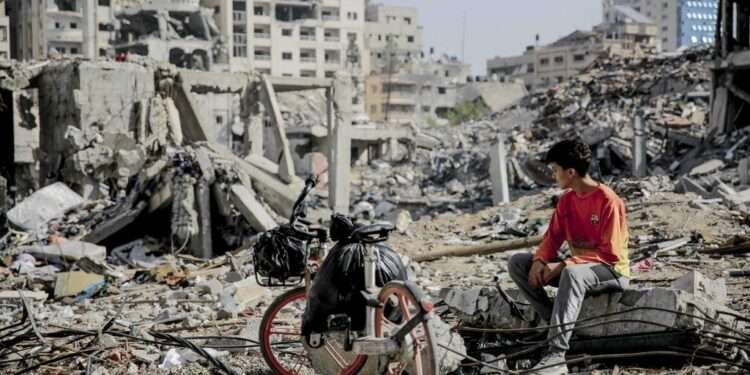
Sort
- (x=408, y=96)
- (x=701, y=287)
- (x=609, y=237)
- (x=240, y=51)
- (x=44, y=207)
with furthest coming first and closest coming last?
(x=408, y=96) < (x=240, y=51) < (x=44, y=207) < (x=701, y=287) < (x=609, y=237)

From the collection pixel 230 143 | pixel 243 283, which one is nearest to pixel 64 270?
pixel 243 283

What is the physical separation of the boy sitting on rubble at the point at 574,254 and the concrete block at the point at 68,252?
8.42 m

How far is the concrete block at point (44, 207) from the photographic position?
16672mm

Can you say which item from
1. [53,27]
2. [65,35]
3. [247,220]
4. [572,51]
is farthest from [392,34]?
[247,220]

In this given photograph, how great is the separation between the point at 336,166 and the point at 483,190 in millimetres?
6316

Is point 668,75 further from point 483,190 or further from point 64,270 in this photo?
point 64,270

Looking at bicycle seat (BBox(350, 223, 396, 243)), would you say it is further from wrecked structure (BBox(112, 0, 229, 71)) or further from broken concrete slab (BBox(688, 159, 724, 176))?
wrecked structure (BBox(112, 0, 229, 71))

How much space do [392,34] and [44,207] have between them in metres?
76.2

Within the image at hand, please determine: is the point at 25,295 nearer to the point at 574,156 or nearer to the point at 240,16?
the point at 574,156

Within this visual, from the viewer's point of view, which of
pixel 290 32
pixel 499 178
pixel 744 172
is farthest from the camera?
pixel 290 32

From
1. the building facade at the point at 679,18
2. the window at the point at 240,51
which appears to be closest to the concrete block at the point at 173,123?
the window at the point at 240,51

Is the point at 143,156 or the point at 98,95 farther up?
the point at 98,95

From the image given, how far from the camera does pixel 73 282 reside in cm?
1065

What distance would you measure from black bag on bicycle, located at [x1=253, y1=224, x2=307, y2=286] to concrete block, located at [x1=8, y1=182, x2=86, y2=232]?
38.7 ft
